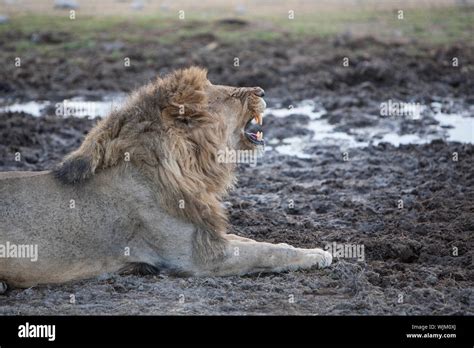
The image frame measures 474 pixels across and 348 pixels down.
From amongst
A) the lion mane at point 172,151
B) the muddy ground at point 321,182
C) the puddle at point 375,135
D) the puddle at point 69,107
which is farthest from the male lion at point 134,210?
the puddle at point 69,107

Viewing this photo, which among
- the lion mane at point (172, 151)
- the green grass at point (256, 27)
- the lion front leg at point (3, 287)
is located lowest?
the lion front leg at point (3, 287)

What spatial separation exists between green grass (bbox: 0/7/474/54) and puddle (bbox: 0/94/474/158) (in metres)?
3.63

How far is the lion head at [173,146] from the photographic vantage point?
19.5ft

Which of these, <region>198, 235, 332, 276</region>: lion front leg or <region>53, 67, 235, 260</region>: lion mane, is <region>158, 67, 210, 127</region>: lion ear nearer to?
<region>53, 67, 235, 260</region>: lion mane

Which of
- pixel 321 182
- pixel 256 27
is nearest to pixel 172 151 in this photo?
pixel 321 182

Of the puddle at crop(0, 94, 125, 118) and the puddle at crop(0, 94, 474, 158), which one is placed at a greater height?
the puddle at crop(0, 94, 125, 118)

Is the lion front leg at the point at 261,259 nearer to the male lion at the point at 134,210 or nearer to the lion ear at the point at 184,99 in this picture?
the male lion at the point at 134,210

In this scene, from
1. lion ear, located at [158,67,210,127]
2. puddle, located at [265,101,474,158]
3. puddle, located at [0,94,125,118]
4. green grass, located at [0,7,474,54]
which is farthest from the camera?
green grass, located at [0,7,474,54]

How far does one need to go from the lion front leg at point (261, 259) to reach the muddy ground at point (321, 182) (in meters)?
0.07

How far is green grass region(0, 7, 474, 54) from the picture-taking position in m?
15.4

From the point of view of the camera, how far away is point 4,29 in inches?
648

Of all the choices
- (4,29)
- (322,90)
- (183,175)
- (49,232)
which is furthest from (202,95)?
(4,29)

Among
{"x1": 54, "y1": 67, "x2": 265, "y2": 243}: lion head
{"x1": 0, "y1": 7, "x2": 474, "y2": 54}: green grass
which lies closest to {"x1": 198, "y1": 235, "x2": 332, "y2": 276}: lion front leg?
{"x1": 54, "y1": 67, "x2": 265, "y2": 243}: lion head

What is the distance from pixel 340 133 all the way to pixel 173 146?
4.60m
